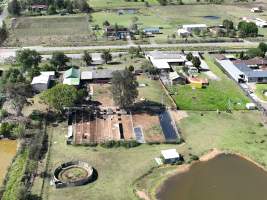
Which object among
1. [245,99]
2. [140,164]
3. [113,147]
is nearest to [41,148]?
[113,147]

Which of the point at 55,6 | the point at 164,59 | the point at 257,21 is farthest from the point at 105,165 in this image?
the point at 55,6

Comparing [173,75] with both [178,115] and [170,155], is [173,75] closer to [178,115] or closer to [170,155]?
[178,115]

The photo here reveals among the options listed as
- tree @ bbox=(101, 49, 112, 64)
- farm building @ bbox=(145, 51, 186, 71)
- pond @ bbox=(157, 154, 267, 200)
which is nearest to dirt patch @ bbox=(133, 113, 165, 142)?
pond @ bbox=(157, 154, 267, 200)

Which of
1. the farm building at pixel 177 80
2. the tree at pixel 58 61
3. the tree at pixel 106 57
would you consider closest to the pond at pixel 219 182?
the farm building at pixel 177 80

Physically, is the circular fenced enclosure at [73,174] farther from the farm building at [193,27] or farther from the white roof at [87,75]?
the farm building at [193,27]

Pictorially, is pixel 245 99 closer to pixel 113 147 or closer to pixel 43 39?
pixel 113 147

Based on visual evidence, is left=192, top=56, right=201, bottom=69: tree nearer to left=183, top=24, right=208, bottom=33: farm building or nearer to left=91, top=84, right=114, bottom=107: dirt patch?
left=91, top=84, right=114, bottom=107: dirt patch
